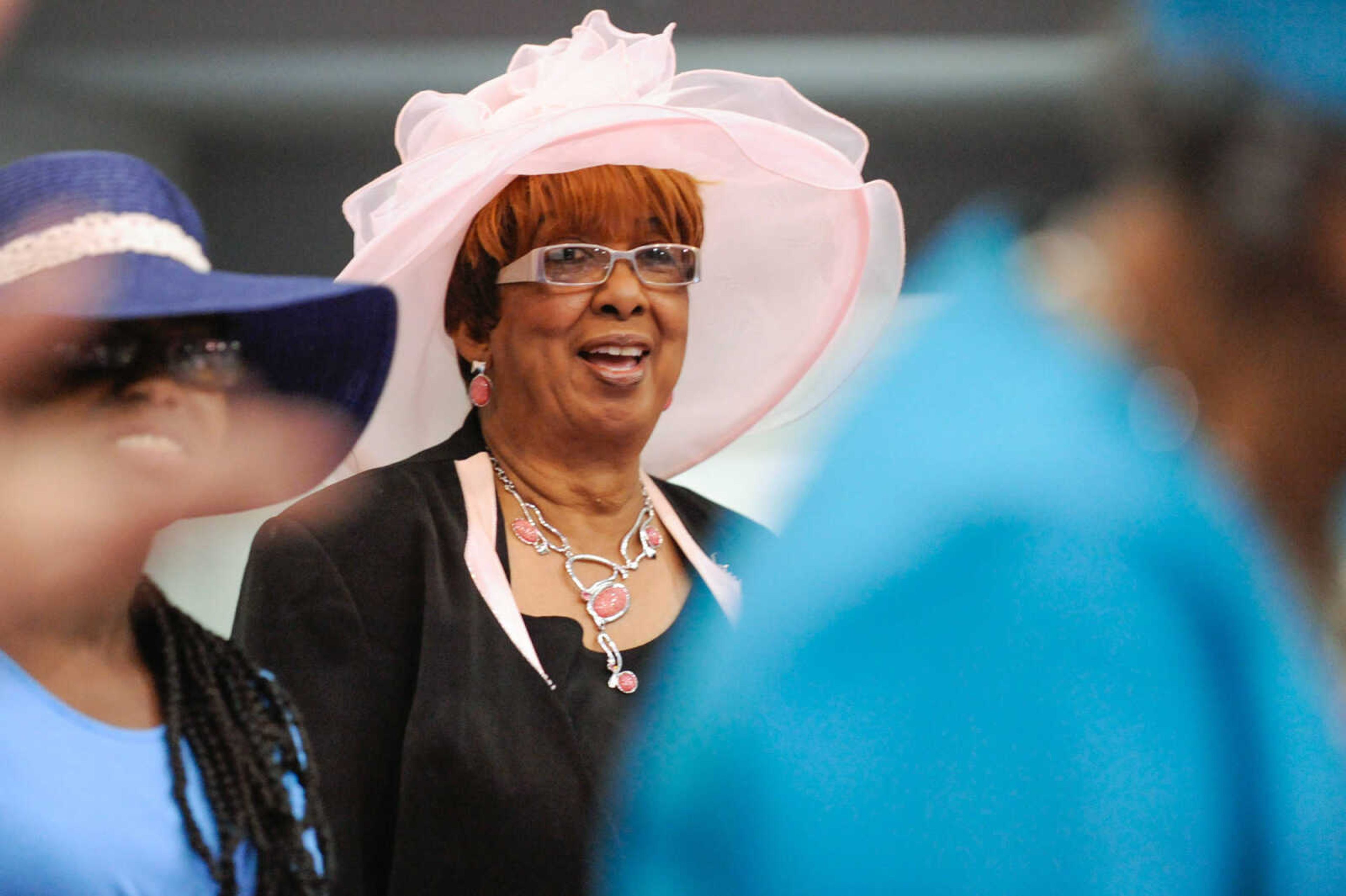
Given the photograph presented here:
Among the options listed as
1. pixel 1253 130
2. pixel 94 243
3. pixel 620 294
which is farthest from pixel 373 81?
pixel 1253 130

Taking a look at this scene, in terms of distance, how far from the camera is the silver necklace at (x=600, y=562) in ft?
4.45

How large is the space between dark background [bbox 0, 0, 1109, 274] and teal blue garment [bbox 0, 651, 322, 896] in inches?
23.6

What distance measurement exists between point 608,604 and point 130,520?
592mm

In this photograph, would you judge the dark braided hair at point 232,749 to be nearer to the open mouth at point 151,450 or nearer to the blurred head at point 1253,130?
the open mouth at point 151,450

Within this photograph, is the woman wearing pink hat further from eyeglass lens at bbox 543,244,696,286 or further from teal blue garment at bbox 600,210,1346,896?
teal blue garment at bbox 600,210,1346,896

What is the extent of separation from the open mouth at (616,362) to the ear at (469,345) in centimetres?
12

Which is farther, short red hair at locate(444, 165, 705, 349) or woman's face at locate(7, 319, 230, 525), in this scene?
short red hair at locate(444, 165, 705, 349)

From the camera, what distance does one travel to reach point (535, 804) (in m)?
1.25

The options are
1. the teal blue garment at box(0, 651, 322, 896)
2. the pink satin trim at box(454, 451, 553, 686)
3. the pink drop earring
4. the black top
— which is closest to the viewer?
the teal blue garment at box(0, 651, 322, 896)

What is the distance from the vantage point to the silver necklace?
1.36 metres

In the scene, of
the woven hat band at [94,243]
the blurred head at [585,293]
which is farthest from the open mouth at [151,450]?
the blurred head at [585,293]

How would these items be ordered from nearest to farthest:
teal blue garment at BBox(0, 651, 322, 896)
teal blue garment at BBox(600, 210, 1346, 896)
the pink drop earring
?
teal blue garment at BBox(600, 210, 1346, 896), teal blue garment at BBox(0, 651, 322, 896), the pink drop earring

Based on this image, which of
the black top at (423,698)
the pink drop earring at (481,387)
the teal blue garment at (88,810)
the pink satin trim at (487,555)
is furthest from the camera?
the pink drop earring at (481,387)

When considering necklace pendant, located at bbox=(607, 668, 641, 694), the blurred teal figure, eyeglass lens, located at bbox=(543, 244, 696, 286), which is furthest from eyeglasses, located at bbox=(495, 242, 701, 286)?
the blurred teal figure
